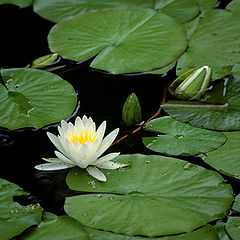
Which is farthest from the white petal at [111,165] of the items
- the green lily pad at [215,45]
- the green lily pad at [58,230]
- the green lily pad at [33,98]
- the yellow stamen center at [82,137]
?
the green lily pad at [215,45]

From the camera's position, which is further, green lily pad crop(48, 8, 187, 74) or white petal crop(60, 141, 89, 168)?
green lily pad crop(48, 8, 187, 74)

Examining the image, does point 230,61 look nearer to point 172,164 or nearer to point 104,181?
point 172,164

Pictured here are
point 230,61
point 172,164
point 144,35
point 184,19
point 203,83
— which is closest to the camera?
point 172,164

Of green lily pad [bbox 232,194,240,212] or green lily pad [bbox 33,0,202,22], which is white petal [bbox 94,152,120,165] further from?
green lily pad [bbox 33,0,202,22]

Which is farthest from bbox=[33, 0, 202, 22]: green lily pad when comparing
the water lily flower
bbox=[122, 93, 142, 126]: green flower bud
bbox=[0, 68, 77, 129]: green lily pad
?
the water lily flower

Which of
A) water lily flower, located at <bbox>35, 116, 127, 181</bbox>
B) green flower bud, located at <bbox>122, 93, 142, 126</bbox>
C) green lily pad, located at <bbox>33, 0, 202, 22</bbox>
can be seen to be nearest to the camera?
water lily flower, located at <bbox>35, 116, 127, 181</bbox>

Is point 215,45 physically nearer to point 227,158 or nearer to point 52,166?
point 227,158

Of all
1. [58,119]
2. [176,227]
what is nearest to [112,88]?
[58,119]
